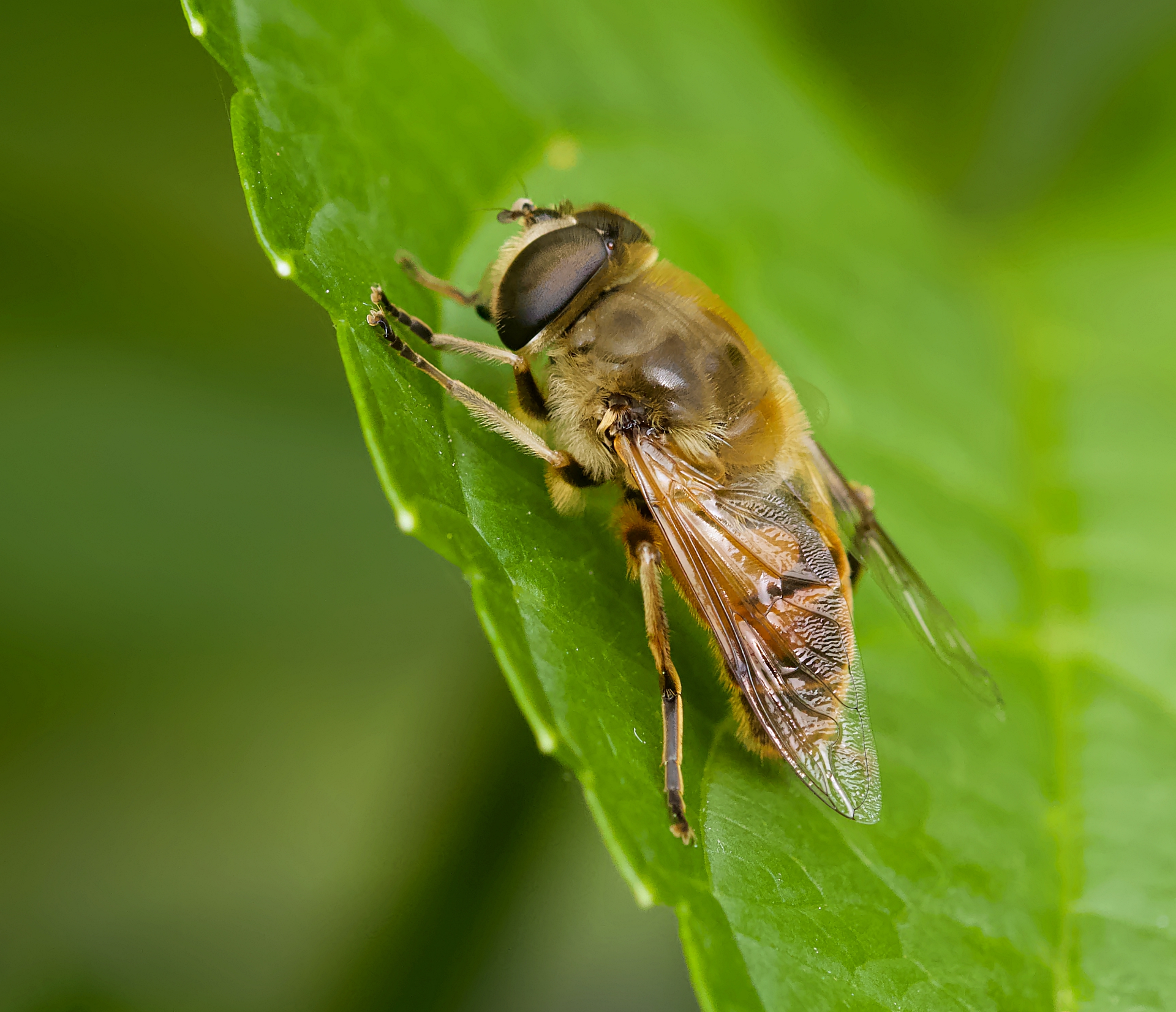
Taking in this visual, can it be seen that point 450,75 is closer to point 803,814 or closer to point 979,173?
point 803,814

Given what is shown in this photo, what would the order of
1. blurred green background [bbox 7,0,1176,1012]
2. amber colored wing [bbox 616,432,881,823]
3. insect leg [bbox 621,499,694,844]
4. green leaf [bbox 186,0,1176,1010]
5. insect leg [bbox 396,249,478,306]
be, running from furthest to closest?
blurred green background [bbox 7,0,1176,1012] → insect leg [bbox 396,249,478,306] → amber colored wing [bbox 616,432,881,823] → insect leg [bbox 621,499,694,844] → green leaf [bbox 186,0,1176,1010]

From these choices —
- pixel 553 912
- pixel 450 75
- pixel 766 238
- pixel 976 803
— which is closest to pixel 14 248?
pixel 450 75

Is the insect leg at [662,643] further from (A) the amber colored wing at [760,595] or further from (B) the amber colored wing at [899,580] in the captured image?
(B) the amber colored wing at [899,580]

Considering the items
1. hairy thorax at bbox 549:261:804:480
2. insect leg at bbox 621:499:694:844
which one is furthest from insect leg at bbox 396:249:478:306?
insect leg at bbox 621:499:694:844

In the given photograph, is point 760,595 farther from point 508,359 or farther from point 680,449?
point 508,359

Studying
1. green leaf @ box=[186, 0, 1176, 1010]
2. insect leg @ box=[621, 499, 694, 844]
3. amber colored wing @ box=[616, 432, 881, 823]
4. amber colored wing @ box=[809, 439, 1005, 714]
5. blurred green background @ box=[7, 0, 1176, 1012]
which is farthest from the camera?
blurred green background @ box=[7, 0, 1176, 1012]

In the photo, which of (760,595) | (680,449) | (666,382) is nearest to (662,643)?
(760,595)

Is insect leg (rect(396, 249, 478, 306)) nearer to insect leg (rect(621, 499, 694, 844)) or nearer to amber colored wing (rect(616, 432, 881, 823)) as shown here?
amber colored wing (rect(616, 432, 881, 823))

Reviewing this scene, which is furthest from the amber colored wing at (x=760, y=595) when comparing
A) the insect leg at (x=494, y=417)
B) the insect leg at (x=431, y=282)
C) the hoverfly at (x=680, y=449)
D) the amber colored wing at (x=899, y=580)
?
the insect leg at (x=431, y=282)
